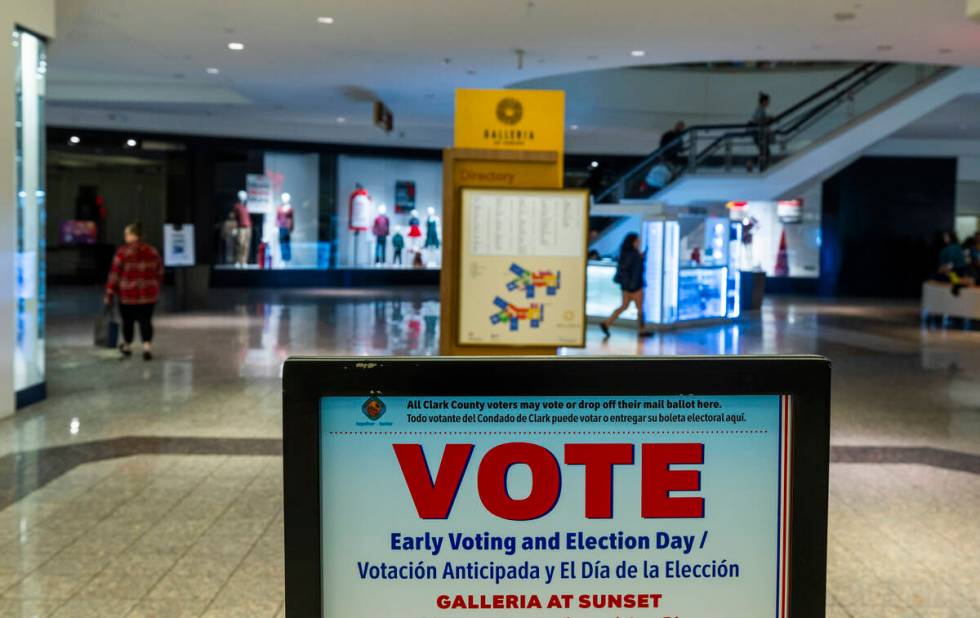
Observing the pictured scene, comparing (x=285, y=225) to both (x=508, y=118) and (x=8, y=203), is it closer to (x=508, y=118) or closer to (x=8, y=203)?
(x=8, y=203)

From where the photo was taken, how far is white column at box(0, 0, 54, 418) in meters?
8.50

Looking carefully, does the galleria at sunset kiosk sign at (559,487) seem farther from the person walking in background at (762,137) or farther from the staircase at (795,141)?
the person walking in background at (762,137)

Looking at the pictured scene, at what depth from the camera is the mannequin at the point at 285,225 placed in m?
28.2

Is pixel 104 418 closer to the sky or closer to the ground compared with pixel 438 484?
closer to the ground

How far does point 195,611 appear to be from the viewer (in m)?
4.12

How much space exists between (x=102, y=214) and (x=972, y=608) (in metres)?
27.7

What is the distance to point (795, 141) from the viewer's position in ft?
67.0

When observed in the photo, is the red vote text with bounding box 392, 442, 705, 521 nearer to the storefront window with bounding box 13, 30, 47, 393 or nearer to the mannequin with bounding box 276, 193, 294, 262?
the storefront window with bounding box 13, 30, 47, 393

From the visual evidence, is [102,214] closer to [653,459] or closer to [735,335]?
[735,335]

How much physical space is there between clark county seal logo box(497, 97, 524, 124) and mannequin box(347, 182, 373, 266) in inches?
900

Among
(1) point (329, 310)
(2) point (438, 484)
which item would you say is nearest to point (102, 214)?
(1) point (329, 310)

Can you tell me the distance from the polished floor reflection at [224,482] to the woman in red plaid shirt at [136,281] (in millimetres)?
570

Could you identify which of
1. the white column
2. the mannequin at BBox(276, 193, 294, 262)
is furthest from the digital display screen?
the mannequin at BBox(276, 193, 294, 262)

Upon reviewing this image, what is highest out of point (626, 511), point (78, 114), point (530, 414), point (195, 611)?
point (78, 114)
